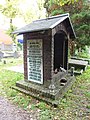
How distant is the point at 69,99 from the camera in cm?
561

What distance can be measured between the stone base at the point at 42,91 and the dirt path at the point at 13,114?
3.12ft

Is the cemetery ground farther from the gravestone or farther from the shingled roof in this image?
the shingled roof

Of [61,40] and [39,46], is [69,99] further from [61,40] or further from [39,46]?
[61,40]

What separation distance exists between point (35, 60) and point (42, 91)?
1521mm

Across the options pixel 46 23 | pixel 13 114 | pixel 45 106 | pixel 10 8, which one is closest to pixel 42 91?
pixel 45 106

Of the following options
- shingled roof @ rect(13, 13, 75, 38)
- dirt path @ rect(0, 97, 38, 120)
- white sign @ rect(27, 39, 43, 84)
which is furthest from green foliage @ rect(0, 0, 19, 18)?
dirt path @ rect(0, 97, 38, 120)

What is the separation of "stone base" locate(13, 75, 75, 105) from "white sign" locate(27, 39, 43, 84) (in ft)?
1.20

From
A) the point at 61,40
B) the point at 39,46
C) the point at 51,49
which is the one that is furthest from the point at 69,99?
the point at 61,40

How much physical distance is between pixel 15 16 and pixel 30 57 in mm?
13348

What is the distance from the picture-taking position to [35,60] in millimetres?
6301

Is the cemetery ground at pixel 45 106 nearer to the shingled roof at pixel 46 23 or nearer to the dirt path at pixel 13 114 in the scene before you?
the dirt path at pixel 13 114

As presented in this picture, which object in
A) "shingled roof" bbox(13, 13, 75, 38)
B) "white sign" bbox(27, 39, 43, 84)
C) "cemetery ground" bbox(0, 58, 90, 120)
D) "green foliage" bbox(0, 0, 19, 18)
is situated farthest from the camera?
"green foliage" bbox(0, 0, 19, 18)

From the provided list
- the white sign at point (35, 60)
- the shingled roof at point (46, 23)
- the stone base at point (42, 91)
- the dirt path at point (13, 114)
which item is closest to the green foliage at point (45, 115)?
the dirt path at point (13, 114)

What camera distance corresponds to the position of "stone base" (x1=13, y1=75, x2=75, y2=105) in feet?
17.0
